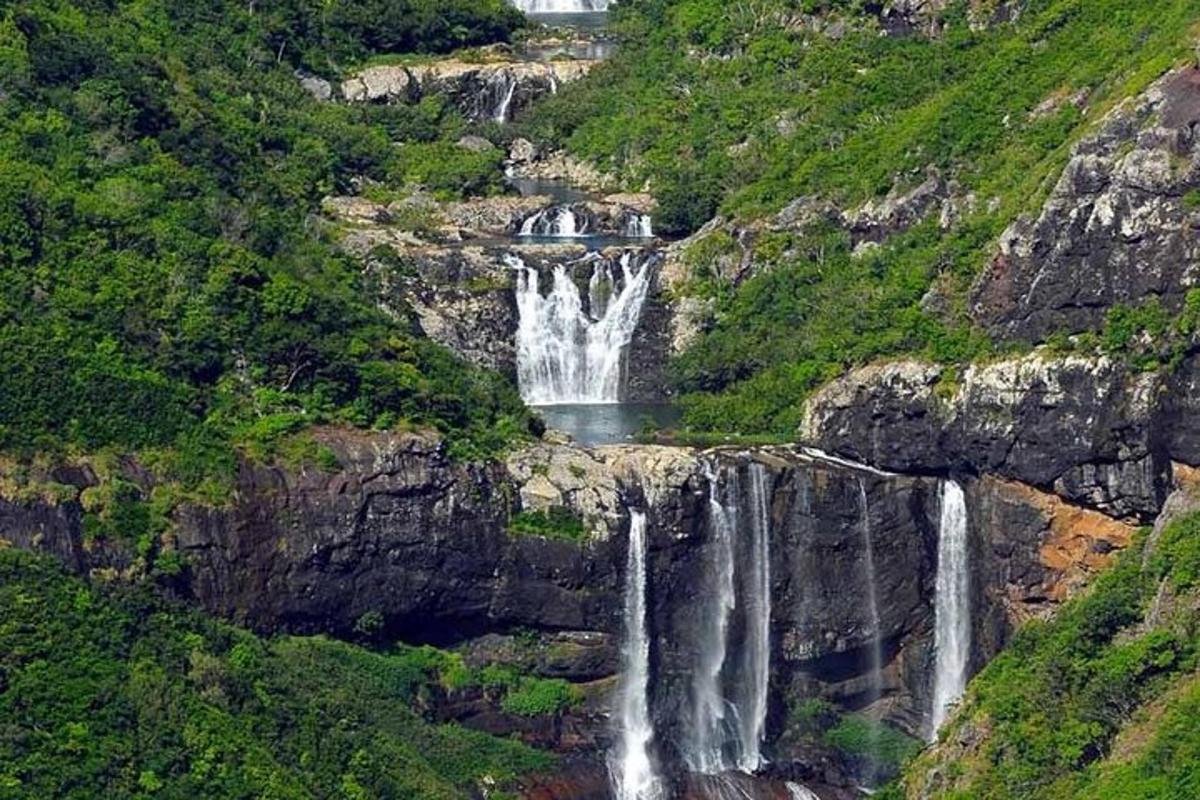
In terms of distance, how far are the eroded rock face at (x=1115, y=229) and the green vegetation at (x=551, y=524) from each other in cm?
1105

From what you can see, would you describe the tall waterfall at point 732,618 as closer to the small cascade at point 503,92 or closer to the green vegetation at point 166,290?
the green vegetation at point 166,290

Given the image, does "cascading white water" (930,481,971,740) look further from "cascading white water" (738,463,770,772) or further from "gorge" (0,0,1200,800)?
"cascading white water" (738,463,770,772)

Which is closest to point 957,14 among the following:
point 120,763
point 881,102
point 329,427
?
point 881,102

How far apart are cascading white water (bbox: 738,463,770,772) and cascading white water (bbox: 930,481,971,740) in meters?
3.77

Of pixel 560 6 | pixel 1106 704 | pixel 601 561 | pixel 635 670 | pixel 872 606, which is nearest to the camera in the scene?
pixel 1106 704

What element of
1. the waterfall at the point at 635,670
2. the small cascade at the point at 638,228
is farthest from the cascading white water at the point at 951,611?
the small cascade at the point at 638,228

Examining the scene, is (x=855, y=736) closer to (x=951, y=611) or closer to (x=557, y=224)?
(x=951, y=611)

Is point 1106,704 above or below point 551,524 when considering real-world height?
below

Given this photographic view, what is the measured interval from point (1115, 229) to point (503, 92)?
3036cm

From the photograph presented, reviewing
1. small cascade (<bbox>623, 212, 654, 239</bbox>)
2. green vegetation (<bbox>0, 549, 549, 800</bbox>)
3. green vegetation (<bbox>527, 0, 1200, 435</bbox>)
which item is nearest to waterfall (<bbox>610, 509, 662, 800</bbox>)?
green vegetation (<bbox>0, 549, 549, 800</bbox>)

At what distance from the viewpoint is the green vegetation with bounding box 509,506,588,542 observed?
61844mm

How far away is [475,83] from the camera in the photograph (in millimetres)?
91000

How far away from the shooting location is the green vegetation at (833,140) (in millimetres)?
69438

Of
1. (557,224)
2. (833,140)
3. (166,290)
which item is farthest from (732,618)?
(833,140)
